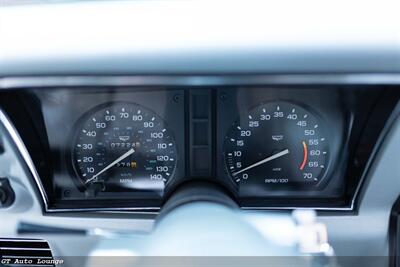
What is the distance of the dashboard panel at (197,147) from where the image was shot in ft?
5.30

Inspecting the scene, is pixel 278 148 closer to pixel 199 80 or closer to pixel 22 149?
pixel 199 80

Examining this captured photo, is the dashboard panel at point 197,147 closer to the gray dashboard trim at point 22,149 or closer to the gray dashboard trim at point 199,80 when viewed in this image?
the gray dashboard trim at point 22,149

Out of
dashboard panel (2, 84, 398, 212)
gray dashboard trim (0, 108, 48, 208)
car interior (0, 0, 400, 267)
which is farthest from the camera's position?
dashboard panel (2, 84, 398, 212)

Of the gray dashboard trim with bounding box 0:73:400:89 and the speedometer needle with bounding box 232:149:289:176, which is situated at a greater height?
the gray dashboard trim with bounding box 0:73:400:89

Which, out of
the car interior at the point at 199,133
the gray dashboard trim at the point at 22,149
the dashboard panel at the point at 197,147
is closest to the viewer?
the car interior at the point at 199,133

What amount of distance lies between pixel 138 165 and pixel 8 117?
397mm

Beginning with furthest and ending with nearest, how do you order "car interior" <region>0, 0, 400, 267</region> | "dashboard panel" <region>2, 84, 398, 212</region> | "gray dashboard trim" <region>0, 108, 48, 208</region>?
"dashboard panel" <region>2, 84, 398, 212</region>
"gray dashboard trim" <region>0, 108, 48, 208</region>
"car interior" <region>0, 0, 400, 267</region>

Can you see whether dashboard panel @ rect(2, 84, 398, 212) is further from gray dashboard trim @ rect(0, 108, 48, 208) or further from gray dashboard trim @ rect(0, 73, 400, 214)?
gray dashboard trim @ rect(0, 73, 400, 214)

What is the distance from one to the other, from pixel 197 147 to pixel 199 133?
0.13ft

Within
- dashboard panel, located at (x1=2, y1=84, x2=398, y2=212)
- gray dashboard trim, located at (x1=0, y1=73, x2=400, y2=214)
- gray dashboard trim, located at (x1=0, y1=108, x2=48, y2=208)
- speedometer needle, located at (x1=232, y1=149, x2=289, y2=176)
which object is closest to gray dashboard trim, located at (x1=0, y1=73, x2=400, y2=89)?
gray dashboard trim, located at (x1=0, y1=73, x2=400, y2=214)

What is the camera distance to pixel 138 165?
1697mm

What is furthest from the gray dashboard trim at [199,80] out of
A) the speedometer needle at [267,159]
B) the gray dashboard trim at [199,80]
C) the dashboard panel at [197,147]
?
the speedometer needle at [267,159]

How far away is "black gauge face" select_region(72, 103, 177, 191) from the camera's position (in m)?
1.66

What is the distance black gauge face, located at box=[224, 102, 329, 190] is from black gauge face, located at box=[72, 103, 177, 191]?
0.61ft
